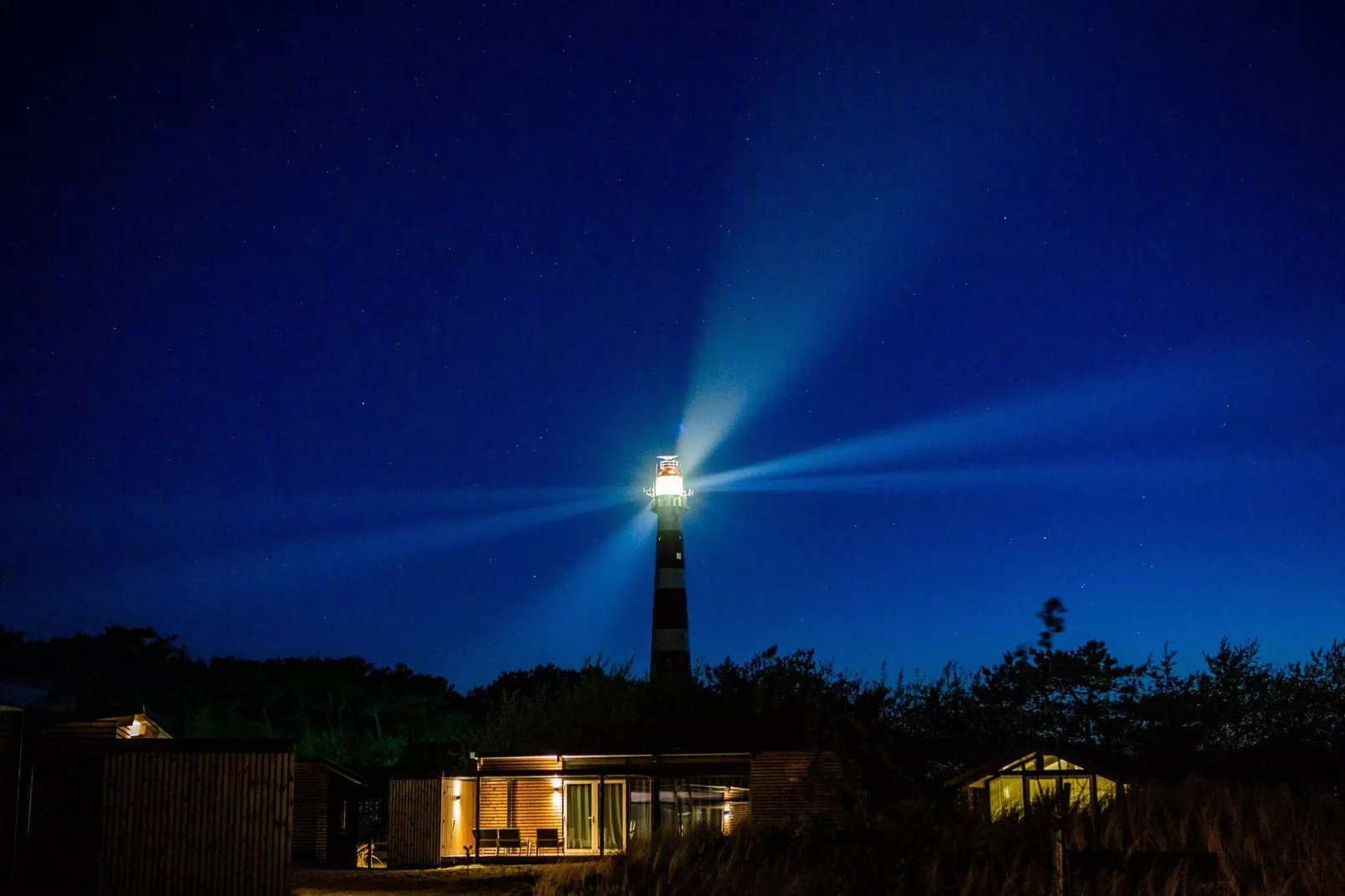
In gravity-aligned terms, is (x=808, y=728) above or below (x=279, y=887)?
above

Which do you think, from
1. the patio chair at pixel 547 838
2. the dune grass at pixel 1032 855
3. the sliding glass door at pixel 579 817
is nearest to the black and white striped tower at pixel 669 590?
the sliding glass door at pixel 579 817

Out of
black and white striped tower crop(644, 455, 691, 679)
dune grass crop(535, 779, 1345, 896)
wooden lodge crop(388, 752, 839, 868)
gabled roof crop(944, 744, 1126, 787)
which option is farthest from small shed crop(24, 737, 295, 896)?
black and white striped tower crop(644, 455, 691, 679)

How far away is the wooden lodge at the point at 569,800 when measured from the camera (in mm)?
27797

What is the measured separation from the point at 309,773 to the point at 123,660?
71.6ft

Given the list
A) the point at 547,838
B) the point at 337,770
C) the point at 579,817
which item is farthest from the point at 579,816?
the point at 337,770

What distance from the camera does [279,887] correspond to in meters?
16.0

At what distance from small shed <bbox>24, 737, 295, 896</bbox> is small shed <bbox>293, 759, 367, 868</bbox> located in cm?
1412

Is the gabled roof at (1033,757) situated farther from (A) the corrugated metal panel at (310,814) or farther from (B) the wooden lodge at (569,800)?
(A) the corrugated metal panel at (310,814)

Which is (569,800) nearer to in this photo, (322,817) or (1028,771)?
(322,817)

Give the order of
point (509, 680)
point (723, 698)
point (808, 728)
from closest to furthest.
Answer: point (808, 728), point (723, 698), point (509, 680)

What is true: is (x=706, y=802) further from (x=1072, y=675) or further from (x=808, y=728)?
(x=808, y=728)

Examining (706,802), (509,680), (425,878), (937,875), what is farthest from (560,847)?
(509,680)

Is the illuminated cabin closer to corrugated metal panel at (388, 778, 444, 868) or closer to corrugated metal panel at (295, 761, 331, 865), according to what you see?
corrugated metal panel at (388, 778, 444, 868)

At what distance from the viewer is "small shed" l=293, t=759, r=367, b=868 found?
30969mm
